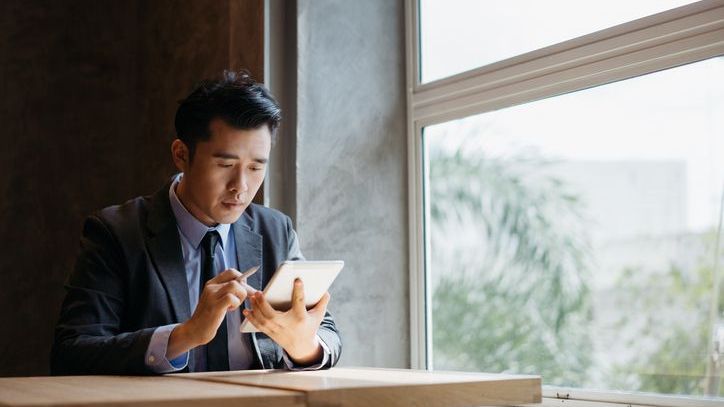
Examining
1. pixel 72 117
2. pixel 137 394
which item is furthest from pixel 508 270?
pixel 72 117

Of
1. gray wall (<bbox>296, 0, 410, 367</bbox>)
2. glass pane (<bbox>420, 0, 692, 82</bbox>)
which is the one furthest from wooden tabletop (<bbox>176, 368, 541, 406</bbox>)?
glass pane (<bbox>420, 0, 692, 82</bbox>)

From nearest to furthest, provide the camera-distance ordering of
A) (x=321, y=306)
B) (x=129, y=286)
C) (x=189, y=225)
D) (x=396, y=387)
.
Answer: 1. (x=396, y=387)
2. (x=321, y=306)
3. (x=129, y=286)
4. (x=189, y=225)

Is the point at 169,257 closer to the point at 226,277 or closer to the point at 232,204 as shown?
the point at 232,204

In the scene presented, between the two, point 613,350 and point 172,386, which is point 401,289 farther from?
point 172,386

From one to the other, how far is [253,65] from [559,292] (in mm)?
1220

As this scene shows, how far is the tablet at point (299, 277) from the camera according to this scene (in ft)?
6.23

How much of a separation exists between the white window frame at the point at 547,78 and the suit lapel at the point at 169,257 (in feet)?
3.17

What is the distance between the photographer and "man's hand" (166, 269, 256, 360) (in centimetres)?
184

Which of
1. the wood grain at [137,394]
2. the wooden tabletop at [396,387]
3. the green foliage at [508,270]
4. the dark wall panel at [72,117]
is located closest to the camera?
the wood grain at [137,394]

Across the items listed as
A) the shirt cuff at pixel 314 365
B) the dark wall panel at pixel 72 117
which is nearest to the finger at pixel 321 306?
the shirt cuff at pixel 314 365

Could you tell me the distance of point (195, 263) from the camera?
2.32 metres

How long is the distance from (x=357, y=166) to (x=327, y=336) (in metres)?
0.83

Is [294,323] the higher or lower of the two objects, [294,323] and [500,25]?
the lower

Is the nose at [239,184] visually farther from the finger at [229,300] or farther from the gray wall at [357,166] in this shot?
the gray wall at [357,166]
